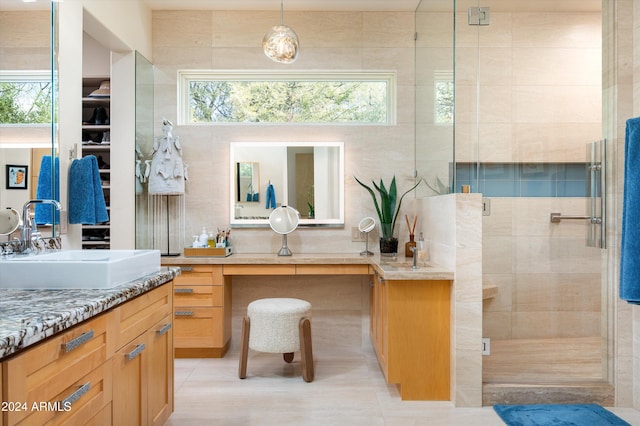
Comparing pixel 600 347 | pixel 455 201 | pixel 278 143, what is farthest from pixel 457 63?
pixel 600 347

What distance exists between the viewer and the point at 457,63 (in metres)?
2.74

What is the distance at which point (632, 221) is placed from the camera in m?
2.05

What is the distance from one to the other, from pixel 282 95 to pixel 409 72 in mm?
1096

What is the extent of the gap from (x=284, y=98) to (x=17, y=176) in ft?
7.36

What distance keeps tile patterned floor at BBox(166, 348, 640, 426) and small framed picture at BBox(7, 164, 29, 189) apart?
1430mm

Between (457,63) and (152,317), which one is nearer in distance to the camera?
(152,317)

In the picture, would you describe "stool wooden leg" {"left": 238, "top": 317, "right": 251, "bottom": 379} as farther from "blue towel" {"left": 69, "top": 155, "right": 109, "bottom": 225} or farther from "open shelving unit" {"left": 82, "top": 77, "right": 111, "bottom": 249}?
"open shelving unit" {"left": 82, "top": 77, "right": 111, "bottom": 249}

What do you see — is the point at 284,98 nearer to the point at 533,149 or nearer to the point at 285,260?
the point at 285,260

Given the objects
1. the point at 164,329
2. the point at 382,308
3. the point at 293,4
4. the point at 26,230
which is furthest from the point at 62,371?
the point at 293,4

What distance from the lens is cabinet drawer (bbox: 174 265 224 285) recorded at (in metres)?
3.42

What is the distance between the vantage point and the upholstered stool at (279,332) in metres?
2.99

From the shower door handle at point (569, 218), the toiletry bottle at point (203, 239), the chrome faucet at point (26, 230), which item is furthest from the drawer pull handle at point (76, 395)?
the shower door handle at point (569, 218)

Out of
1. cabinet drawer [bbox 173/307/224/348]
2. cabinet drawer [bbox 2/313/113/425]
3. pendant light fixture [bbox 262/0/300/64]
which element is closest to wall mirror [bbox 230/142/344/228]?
cabinet drawer [bbox 173/307/224/348]

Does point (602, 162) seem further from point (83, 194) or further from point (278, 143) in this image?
point (83, 194)
